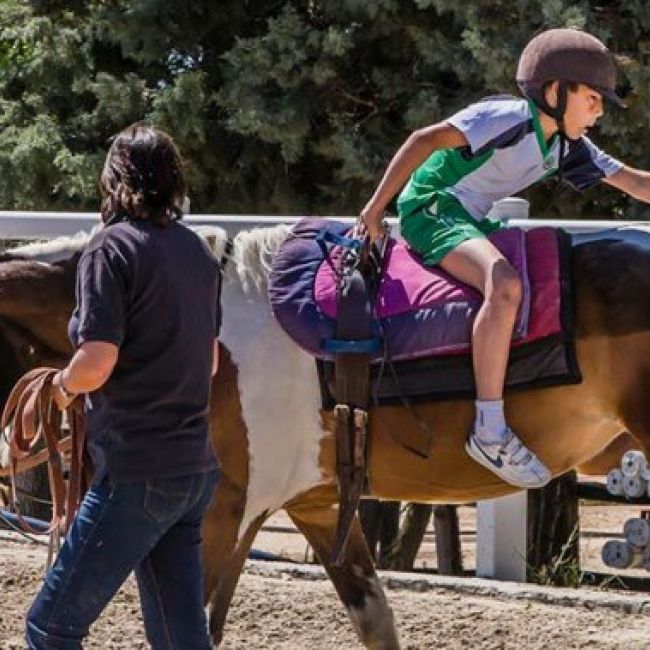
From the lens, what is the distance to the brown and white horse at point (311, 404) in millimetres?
5230

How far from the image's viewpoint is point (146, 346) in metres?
4.05

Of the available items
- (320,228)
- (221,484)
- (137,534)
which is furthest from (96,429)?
(320,228)

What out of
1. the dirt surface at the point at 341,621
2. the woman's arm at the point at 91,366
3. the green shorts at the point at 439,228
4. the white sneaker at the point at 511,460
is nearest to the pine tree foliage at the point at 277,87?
the dirt surface at the point at 341,621

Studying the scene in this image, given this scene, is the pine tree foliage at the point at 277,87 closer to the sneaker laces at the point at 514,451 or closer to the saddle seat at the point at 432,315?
the saddle seat at the point at 432,315

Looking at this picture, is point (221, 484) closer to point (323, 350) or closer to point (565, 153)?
point (323, 350)

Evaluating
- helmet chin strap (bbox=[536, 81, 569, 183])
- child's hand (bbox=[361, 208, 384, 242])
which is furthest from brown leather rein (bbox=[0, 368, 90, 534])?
helmet chin strap (bbox=[536, 81, 569, 183])

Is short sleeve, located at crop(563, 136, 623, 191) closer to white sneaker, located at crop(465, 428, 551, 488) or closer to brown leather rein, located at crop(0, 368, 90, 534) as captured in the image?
white sneaker, located at crop(465, 428, 551, 488)

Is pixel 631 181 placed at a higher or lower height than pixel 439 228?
higher

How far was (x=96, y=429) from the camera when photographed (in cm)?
412

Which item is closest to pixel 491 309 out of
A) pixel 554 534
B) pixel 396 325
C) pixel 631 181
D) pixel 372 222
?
pixel 396 325

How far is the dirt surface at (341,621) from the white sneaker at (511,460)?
1.25 m

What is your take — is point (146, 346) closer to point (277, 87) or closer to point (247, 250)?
point (247, 250)

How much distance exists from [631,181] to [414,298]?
2.95 feet

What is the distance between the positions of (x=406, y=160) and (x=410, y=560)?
4398mm
